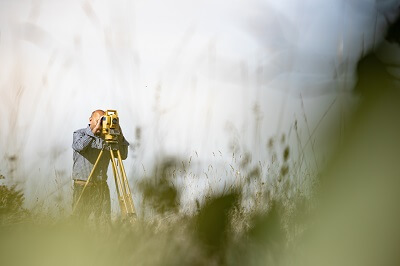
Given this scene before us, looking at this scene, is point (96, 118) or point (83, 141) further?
point (83, 141)

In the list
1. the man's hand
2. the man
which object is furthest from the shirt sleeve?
the man's hand

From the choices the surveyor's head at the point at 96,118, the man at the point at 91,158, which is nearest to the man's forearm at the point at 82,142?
the man at the point at 91,158

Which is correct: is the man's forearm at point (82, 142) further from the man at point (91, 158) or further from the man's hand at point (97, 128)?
the man's hand at point (97, 128)

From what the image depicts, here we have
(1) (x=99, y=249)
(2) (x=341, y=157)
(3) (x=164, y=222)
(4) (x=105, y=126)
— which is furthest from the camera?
(4) (x=105, y=126)

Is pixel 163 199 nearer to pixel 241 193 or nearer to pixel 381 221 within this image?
pixel 241 193

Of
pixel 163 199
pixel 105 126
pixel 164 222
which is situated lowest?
pixel 105 126

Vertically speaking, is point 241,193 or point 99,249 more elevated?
point 241,193

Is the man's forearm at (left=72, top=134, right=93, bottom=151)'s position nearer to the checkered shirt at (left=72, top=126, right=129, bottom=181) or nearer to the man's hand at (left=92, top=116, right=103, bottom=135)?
the checkered shirt at (left=72, top=126, right=129, bottom=181)

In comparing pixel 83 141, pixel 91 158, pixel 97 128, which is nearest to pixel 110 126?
pixel 97 128

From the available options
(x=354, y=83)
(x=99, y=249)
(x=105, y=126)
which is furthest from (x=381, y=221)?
(x=105, y=126)

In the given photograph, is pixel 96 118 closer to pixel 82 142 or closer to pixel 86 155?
pixel 82 142

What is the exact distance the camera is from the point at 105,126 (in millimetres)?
3631

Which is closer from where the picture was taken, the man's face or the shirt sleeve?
the man's face

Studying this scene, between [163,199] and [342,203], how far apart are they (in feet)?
0.80
